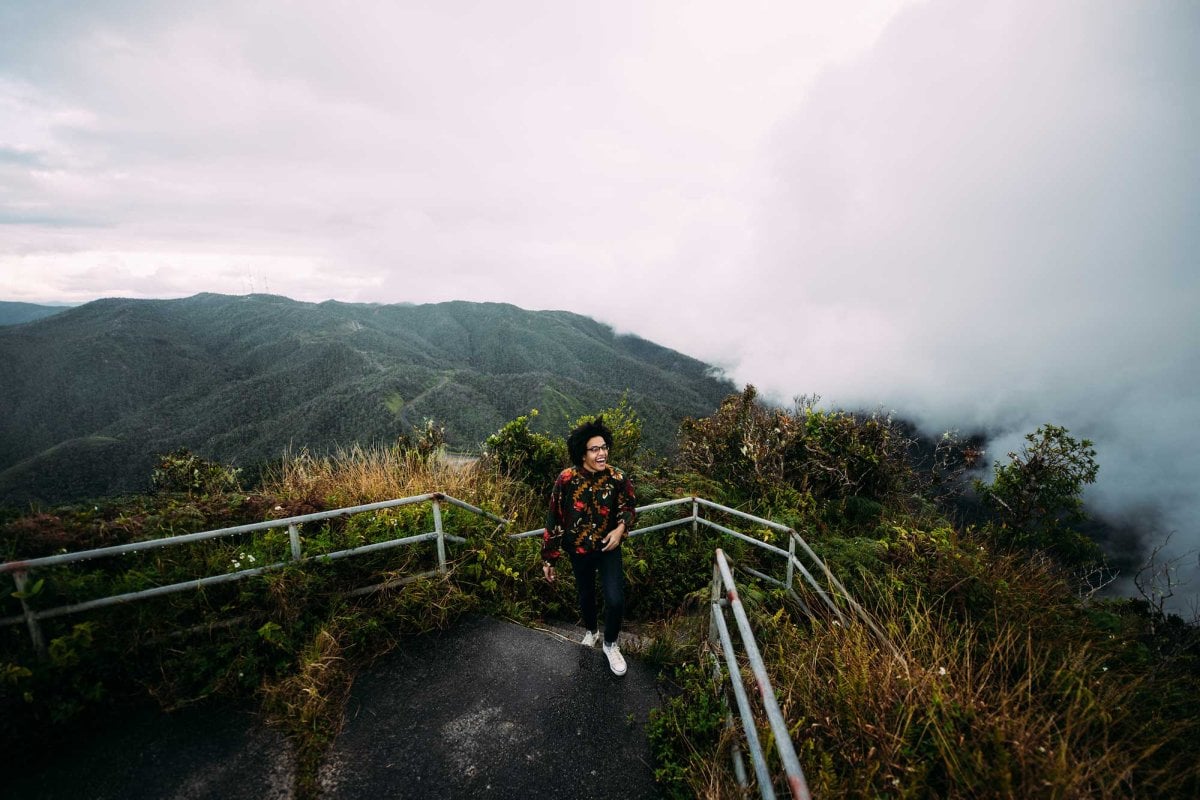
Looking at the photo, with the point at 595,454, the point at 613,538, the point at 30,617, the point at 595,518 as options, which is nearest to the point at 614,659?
the point at 613,538

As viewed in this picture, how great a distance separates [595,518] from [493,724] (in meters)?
1.43

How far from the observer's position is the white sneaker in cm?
351

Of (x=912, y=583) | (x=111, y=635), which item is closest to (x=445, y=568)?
(x=111, y=635)

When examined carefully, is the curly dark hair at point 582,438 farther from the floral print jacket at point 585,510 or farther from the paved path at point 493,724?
the paved path at point 493,724

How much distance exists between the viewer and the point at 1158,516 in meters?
131

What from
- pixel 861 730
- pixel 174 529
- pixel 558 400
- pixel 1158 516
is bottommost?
pixel 1158 516

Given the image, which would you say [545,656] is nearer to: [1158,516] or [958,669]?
[958,669]

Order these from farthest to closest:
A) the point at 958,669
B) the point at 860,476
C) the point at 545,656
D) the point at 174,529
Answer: the point at 860,476
the point at 174,529
the point at 545,656
the point at 958,669

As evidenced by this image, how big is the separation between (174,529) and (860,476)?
8724mm

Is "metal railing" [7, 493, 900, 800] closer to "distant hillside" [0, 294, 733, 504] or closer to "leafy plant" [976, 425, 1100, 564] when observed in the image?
"leafy plant" [976, 425, 1100, 564]

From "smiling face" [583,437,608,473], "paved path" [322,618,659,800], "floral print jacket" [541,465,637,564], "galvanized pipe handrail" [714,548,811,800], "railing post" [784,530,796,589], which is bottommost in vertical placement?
"paved path" [322,618,659,800]

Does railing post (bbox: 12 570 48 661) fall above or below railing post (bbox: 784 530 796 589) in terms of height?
above

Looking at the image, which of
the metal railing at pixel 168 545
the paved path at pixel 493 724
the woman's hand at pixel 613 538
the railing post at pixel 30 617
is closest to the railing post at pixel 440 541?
the metal railing at pixel 168 545

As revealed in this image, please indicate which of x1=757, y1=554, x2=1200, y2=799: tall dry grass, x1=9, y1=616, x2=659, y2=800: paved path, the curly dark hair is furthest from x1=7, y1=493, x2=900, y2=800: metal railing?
the curly dark hair
